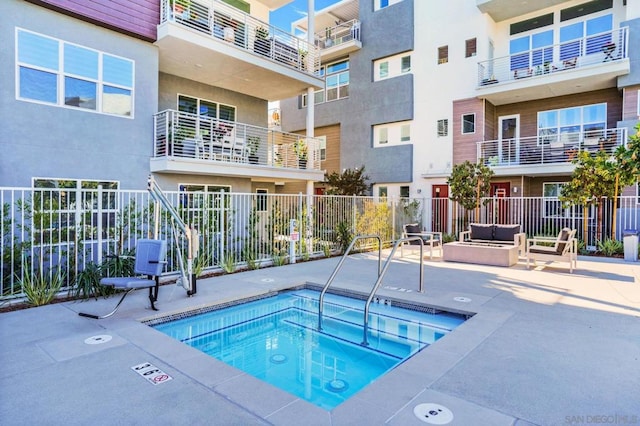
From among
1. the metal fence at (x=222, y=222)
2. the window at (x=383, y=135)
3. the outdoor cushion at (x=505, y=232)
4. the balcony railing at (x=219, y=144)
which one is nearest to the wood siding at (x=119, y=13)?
the balcony railing at (x=219, y=144)

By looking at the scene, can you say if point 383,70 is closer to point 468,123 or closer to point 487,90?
point 468,123

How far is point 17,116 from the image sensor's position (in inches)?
354

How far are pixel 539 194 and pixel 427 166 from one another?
17.0 feet

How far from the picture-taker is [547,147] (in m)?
15.9

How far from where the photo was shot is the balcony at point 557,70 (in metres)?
14.5

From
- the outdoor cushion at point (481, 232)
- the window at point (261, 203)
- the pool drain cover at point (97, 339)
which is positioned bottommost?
the pool drain cover at point (97, 339)

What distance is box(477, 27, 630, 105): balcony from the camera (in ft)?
47.5

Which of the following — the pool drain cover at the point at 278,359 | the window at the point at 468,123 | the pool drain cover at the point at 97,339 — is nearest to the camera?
the pool drain cover at the point at 97,339

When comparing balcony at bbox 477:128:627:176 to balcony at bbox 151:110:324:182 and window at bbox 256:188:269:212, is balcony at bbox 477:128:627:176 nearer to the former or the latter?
balcony at bbox 151:110:324:182

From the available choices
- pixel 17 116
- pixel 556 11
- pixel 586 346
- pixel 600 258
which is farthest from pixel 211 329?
pixel 556 11

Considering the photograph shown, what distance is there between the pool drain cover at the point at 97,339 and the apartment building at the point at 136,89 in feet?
20.8

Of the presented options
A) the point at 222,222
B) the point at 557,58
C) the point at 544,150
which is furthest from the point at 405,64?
the point at 222,222

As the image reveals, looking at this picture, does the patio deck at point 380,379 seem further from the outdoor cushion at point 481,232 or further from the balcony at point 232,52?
the balcony at point 232,52

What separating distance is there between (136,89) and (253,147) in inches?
164
